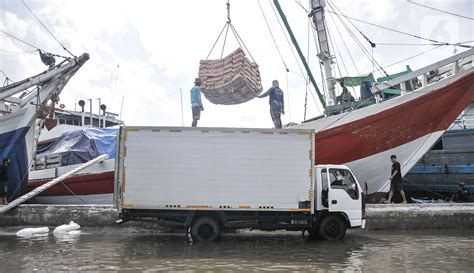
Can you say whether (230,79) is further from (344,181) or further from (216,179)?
(344,181)

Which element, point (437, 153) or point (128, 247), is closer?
point (128, 247)

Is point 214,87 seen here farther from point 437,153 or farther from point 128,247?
point 437,153

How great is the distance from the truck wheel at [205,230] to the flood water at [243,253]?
13.6 inches

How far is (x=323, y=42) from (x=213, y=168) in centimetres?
1000

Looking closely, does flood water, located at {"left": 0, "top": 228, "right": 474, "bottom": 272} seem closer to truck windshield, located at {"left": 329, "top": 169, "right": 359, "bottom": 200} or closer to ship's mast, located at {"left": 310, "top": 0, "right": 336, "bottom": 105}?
truck windshield, located at {"left": 329, "top": 169, "right": 359, "bottom": 200}

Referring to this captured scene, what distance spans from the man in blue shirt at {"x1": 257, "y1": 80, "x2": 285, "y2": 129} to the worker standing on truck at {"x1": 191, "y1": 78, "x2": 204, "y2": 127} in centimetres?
220

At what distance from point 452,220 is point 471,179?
5309 millimetres

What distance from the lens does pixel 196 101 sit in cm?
1411

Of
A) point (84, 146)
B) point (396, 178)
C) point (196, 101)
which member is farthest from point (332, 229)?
point (84, 146)

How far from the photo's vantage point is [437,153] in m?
17.8

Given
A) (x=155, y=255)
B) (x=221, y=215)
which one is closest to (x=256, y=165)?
(x=221, y=215)

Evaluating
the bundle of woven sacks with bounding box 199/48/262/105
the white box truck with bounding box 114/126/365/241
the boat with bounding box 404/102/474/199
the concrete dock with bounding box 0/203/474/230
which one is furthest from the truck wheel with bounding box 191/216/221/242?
the boat with bounding box 404/102/474/199

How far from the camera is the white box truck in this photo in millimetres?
10117

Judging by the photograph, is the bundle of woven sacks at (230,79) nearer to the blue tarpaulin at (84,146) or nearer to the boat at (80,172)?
the boat at (80,172)
